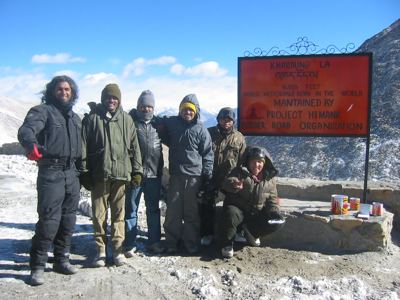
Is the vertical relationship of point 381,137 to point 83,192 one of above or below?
above

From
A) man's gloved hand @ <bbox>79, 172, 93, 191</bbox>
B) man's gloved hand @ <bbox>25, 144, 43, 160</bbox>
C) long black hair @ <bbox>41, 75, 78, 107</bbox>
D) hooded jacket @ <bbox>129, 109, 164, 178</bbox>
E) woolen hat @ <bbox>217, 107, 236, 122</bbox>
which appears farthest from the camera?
woolen hat @ <bbox>217, 107, 236, 122</bbox>

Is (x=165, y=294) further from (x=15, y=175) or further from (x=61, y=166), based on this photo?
(x=15, y=175)

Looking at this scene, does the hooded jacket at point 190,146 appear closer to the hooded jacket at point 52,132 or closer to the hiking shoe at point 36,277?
the hooded jacket at point 52,132

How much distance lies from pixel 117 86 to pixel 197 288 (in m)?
2.35

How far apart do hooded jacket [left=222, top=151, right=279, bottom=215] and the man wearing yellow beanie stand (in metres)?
0.33

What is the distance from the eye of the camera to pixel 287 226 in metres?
5.70

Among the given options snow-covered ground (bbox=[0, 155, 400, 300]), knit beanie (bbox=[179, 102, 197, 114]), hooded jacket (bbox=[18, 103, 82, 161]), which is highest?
knit beanie (bbox=[179, 102, 197, 114])

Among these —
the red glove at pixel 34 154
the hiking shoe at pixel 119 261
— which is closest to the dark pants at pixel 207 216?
the hiking shoe at pixel 119 261

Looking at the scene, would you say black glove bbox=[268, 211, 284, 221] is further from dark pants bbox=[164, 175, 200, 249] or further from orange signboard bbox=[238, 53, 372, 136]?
orange signboard bbox=[238, 53, 372, 136]

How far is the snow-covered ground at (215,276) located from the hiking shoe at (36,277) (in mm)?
67

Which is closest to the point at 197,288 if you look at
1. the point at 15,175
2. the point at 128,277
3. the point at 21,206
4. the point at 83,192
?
the point at 128,277

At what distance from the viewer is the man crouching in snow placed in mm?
5129

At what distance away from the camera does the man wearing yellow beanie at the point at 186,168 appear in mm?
5211

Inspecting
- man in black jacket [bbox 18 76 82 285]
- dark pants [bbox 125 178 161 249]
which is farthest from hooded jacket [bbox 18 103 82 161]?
dark pants [bbox 125 178 161 249]
